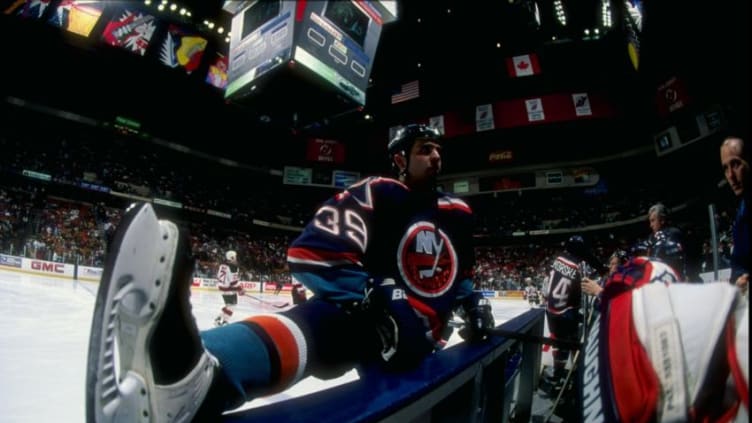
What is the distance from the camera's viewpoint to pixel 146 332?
69 cm

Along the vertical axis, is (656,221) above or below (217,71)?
below

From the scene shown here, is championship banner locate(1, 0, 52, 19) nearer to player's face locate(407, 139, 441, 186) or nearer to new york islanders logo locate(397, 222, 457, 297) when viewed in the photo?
player's face locate(407, 139, 441, 186)

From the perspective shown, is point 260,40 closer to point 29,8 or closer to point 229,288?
point 229,288

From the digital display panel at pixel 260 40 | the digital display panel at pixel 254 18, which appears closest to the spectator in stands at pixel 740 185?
the digital display panel at pixel 260 40

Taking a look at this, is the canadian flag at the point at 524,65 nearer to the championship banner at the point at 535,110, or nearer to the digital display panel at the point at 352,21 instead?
the championship banner at the point at 535,110

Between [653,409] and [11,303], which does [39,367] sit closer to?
[653,409]

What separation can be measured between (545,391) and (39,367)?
3571 mm

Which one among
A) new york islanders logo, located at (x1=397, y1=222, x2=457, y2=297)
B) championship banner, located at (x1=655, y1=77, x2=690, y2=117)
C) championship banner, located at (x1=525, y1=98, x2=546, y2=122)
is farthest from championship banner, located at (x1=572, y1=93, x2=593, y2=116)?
new york islanders logo, located at (x1=397, y1=222, x2=457, y2=297)

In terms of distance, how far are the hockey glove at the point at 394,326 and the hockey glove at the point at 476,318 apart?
0.44 m

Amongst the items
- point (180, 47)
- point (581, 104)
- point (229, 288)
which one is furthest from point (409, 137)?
point (581, 104)

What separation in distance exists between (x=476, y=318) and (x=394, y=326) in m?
0.61

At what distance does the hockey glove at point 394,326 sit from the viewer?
42.9 inches

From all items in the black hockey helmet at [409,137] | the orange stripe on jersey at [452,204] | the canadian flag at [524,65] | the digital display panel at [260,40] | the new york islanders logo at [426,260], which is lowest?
the new york islanders logo at [426,260]

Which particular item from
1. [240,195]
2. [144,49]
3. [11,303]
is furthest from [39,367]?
[240,195]
